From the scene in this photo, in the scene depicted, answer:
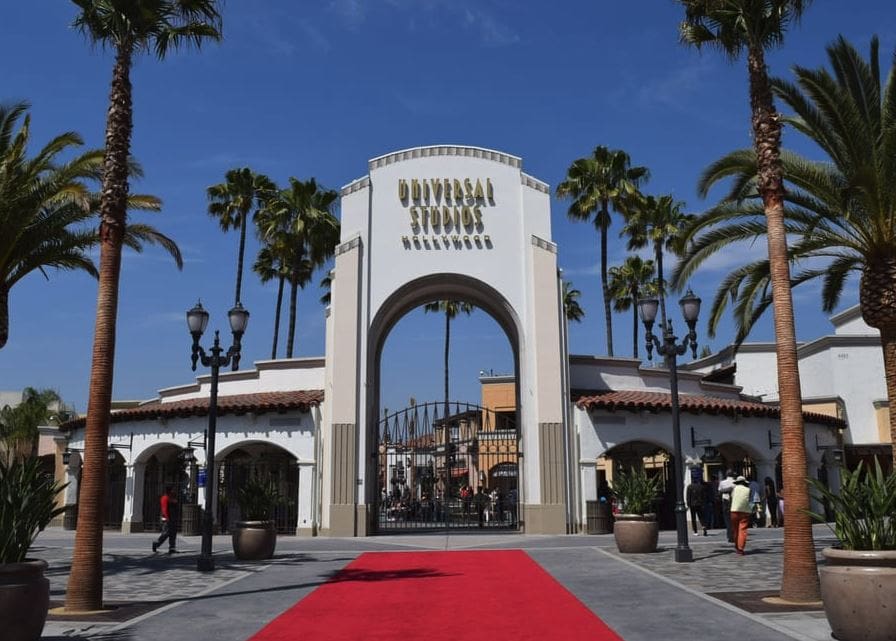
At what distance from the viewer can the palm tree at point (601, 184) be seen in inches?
1500

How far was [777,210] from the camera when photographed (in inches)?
483

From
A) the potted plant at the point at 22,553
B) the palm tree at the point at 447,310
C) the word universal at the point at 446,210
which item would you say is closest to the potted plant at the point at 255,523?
the potted plant at the point at 22,553

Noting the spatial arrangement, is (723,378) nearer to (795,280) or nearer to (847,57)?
(795,280)

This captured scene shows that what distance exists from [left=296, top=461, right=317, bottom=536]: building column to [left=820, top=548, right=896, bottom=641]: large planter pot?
18.9 metres

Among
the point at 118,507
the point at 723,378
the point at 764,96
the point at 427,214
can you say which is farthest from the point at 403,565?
the point at 723,378

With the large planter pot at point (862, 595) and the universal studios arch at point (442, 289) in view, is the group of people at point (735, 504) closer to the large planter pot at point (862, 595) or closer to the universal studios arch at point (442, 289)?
the universal studios arch at point (442, 289)

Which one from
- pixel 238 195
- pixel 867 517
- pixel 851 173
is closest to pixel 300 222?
pixel 238 195

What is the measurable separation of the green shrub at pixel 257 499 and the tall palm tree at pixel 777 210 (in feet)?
35.8

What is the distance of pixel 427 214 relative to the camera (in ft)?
85.1

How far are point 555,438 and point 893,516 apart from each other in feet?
52.3

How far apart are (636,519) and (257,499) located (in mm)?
8567

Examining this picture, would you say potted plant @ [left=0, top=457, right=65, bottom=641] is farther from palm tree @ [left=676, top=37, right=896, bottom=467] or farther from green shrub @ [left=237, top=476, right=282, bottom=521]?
palm tree @ [left=676, top=37, right=896, bottom=467]

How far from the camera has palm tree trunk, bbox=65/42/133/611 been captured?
1098cm

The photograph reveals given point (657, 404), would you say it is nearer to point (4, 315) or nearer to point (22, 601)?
point (4, 315)
